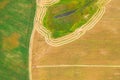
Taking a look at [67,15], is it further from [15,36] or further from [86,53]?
[15,36]

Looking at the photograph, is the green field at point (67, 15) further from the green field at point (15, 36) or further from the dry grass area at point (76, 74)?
the dry grass area at point (76, 74)

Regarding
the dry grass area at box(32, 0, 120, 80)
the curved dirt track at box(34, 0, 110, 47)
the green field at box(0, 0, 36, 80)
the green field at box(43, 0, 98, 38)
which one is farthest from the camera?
the green field at box(43, 0, 98, 38)

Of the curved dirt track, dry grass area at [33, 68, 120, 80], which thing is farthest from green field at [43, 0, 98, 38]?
dry grass area at [33, 68, 120, 80]

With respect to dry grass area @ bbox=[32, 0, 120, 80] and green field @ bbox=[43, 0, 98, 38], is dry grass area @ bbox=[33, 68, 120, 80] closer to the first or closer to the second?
dry grass area @ bbox=[32, 0, 120, 80]

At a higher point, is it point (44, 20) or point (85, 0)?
point (85, 0)

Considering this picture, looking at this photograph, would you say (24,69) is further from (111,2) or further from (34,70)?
(111,2)

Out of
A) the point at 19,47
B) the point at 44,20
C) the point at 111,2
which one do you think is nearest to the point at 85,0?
the point at 111,2
